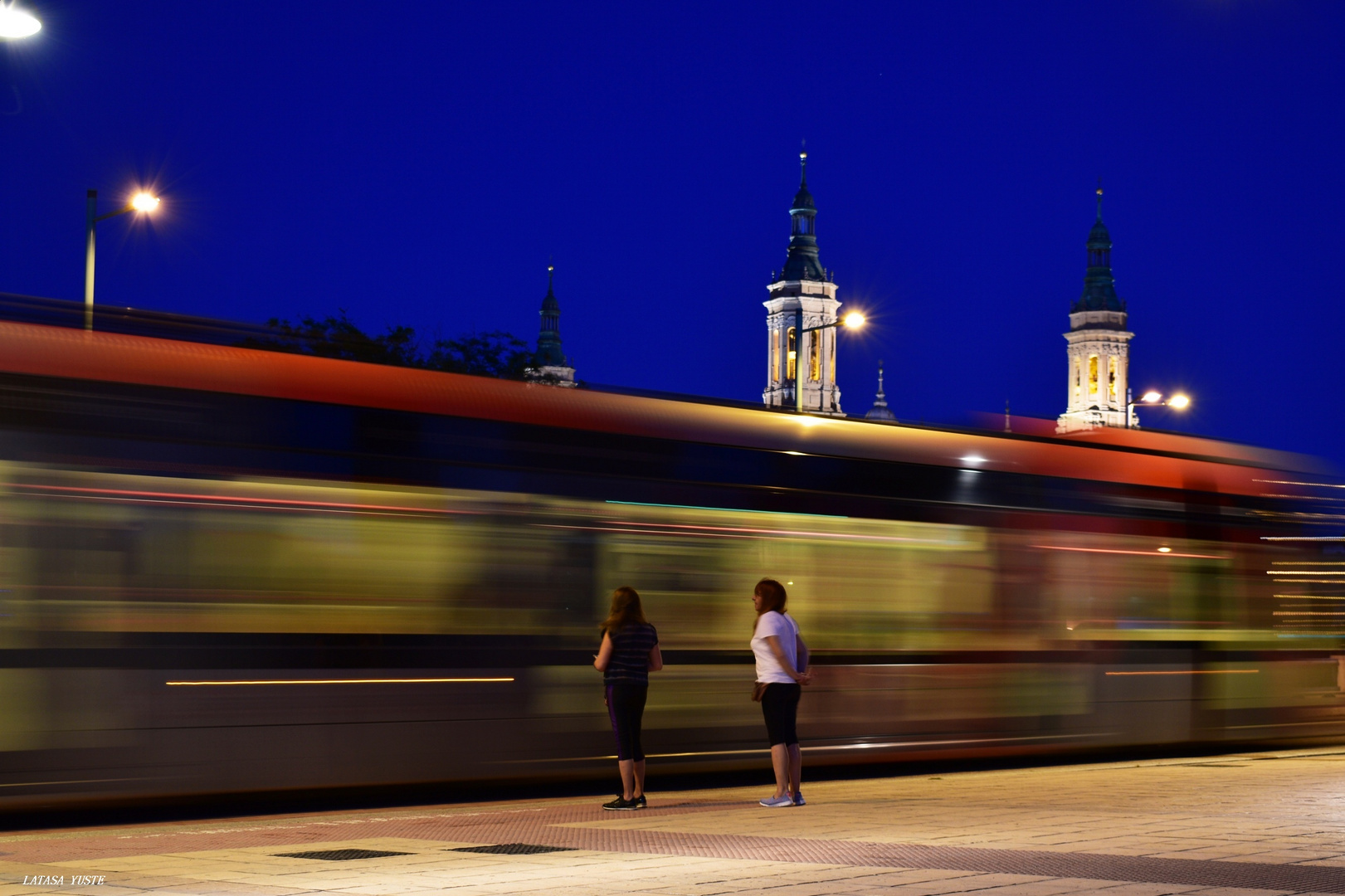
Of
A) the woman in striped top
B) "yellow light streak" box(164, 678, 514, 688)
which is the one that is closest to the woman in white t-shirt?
the woman in striped top

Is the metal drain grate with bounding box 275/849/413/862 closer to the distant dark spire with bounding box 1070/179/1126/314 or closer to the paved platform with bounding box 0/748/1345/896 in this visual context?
the paved platform with bounding box 0/748/1345/896

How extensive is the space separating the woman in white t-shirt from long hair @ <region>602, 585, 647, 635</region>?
83 cm

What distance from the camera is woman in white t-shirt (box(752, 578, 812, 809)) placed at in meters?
11.4

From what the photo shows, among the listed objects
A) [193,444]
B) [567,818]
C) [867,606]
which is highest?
[193,444]

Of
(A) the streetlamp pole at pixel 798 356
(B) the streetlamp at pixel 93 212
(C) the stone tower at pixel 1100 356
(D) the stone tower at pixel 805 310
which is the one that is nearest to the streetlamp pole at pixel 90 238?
(B) the streetlamp at pixel 93 212

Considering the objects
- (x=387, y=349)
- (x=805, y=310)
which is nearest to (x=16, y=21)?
(x=387, y=349)

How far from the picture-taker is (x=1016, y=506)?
1554cm

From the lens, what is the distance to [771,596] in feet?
37.5

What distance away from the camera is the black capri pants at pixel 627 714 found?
11.2 meters

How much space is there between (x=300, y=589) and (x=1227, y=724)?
1039 cm

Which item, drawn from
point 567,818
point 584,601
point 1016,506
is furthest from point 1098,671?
point 567,818

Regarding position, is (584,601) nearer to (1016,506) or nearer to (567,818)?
(567,818)

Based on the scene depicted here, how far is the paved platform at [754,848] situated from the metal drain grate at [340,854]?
2 cm

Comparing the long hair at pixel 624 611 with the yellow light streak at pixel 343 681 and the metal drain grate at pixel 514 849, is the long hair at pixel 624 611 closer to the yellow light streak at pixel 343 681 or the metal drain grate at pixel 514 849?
the yellow light streak at pixel 343 681
